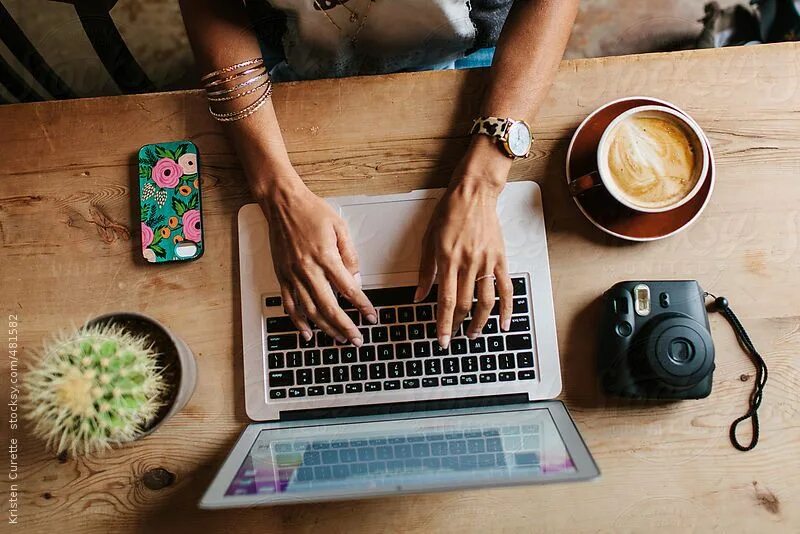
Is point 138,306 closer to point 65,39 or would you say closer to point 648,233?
point 65,39

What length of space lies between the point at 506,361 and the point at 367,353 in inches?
6.9

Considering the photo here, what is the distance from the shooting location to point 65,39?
982 mm

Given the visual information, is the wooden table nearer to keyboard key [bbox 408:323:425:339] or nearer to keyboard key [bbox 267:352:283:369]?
keyboard key [bbox 267:352:283:369]

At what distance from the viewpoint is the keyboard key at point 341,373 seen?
0.72m

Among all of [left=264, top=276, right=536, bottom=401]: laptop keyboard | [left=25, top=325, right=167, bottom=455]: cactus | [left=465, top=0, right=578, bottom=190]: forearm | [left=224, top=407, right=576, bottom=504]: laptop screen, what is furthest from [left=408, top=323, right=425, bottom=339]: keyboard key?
[left=25, top=325, right=167, bottom=455]: cactus

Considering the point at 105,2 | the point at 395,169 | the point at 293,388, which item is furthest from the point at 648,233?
the point at 105,2

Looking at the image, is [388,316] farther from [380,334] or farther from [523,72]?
[523,72]

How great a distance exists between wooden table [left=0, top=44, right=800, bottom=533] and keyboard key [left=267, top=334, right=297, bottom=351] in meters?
0.05

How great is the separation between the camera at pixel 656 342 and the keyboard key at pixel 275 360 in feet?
1.33

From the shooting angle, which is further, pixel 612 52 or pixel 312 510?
A: pixel 612 52

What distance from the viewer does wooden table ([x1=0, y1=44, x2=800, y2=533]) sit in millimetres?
702

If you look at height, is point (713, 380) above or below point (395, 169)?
below

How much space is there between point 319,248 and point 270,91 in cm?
23

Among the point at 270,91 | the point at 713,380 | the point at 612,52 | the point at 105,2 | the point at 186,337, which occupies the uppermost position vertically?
the point at 105,2
